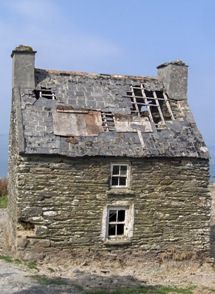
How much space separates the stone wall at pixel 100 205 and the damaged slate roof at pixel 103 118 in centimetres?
39

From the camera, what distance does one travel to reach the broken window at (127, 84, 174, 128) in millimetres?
18000

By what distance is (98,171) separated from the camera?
16.1 metres

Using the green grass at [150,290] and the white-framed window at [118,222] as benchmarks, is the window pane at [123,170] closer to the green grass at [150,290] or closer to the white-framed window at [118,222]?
the white-framed window at [118,222]

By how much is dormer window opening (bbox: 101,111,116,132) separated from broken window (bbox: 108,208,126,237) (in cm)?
276

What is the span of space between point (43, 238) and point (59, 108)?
444 centimetres

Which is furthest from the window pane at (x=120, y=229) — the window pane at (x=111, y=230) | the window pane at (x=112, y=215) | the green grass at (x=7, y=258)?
the green grass at (x=7, y=258)

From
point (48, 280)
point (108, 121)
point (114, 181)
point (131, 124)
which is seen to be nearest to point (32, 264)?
point (48, 280)

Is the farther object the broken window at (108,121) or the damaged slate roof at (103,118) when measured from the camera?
the broken window at (108,121)

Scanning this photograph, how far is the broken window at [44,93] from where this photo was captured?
17.4 metres

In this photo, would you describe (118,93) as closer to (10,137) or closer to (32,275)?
(10,137)

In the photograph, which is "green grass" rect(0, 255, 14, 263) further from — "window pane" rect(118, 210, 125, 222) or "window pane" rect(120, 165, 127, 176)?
"window pane" rect(120, 165, 127, 176)

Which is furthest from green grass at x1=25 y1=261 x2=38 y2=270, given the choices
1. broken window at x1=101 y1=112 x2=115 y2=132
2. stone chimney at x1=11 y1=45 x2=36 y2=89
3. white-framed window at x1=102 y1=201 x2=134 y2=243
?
stone chimney at x1=11 y1=45 x2=36 y2=89

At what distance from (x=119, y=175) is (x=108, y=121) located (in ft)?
6.72

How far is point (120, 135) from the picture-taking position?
16.8 m
